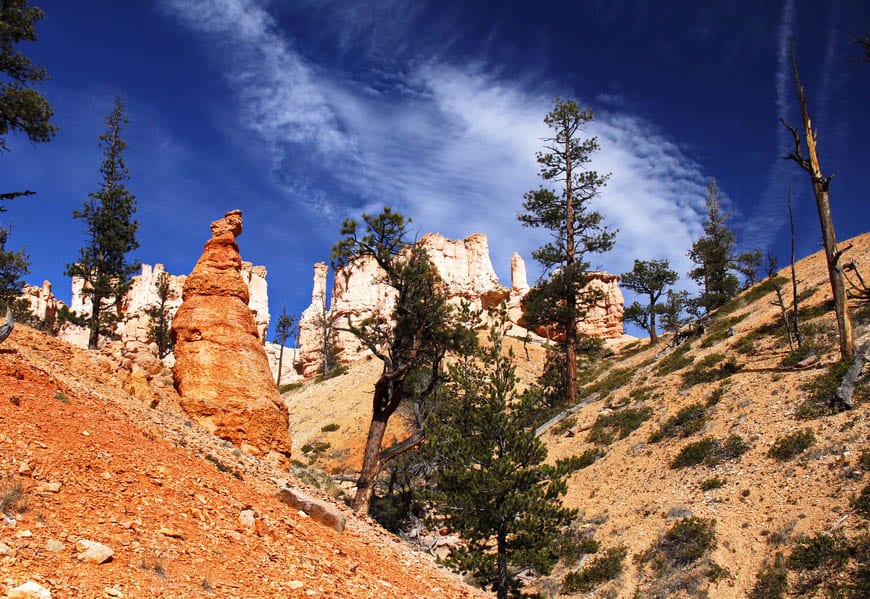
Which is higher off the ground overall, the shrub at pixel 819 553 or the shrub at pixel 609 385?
the shrub at pixel 609 385

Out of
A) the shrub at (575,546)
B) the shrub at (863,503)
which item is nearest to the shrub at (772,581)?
the shrub at (863,503)

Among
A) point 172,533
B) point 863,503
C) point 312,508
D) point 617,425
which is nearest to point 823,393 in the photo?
point 863,503

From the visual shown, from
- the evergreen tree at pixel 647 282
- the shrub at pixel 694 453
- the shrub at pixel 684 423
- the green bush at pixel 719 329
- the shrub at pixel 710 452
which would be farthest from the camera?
the evergreen tree at pixel 647 282

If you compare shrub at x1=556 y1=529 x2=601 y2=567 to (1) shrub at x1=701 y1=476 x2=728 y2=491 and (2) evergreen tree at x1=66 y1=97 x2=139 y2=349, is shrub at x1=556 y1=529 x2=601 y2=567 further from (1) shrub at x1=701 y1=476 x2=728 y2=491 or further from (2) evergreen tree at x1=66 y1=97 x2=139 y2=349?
(2) evergreen tree at x1=66 y1=97 x2=139 y2=349

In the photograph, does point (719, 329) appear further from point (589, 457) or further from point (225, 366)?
point (225, 366)

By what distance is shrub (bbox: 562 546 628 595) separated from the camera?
14172 mm

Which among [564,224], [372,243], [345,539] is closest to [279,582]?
[345,539]

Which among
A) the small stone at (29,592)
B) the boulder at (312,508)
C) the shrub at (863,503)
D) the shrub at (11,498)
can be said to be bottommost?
the small stone at (29,592)

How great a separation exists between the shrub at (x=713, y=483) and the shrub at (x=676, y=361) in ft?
34.3

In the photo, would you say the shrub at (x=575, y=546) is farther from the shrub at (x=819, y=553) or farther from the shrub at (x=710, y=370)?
the shrub at (x=710, y=370)

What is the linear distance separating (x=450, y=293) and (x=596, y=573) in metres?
76.3

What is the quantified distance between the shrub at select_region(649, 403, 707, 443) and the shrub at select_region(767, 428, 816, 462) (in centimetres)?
338

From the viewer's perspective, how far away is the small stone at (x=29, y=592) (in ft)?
13.7

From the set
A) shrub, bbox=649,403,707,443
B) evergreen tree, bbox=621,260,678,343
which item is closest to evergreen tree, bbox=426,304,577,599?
shrub, bbox=649,403,707,443
